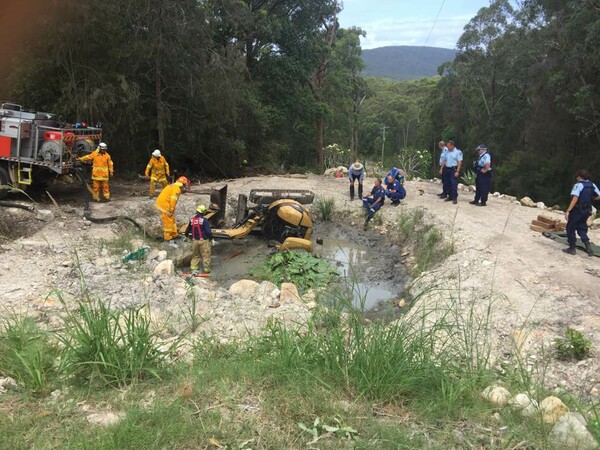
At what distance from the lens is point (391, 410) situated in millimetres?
3010

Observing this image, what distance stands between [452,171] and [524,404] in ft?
32.5

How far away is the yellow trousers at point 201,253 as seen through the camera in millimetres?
8672

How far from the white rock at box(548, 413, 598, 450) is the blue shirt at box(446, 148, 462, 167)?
390 inches

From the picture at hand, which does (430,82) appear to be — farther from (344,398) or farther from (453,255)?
(344,398)

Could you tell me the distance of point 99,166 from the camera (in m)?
10.5

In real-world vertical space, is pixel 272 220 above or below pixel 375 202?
below

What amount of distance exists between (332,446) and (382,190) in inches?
405

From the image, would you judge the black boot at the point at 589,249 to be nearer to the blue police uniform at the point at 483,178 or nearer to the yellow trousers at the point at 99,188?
the blue police uniform at the point at 483,178

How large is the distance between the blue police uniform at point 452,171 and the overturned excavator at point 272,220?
394cm

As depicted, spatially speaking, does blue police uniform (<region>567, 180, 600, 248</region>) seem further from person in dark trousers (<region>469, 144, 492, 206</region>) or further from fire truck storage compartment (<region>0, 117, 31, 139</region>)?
fire truck storage compartment (<region>0, 117, 31, 139</region>)

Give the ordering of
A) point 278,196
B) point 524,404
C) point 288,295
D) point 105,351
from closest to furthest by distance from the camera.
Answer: point 524,404, point 105,351, point 288,295, point 278,196

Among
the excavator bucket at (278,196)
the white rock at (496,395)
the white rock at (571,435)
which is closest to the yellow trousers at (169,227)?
the excavator bucket at (278,196)

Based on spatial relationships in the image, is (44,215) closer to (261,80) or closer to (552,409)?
(552,409)

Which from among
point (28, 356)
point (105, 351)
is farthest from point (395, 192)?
point (28, 356)
